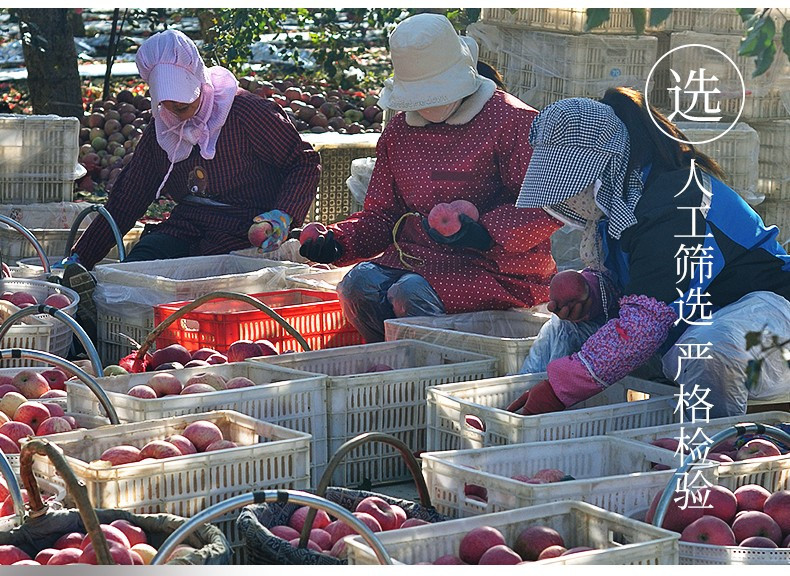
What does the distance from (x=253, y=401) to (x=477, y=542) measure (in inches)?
43.6

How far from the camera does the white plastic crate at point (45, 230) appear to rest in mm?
6371

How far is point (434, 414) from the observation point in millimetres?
3568

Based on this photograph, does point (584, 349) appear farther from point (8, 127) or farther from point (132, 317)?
point (8, 127)

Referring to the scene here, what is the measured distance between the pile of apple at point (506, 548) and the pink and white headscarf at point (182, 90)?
3016mm

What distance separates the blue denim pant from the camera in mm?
4516

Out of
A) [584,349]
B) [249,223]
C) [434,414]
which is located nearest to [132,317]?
[249,223]

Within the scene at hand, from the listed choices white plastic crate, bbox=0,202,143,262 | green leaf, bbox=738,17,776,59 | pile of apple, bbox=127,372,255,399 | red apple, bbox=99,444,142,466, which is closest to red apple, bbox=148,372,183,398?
pile of apple, bbox=127,372,255,399

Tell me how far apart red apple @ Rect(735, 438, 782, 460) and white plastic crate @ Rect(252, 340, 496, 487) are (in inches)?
37.4

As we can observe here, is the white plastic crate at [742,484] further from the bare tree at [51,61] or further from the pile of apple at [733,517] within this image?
the bare tree at [51,61]

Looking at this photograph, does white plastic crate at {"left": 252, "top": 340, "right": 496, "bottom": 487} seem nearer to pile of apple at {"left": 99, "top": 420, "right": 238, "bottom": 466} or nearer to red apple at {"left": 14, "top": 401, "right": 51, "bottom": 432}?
pile of apple at {"left": 99, "top": 420, "right": 238, "bottom": 466}

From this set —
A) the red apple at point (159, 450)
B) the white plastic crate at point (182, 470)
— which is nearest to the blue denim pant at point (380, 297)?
the white plastic crate at point (182, 470)

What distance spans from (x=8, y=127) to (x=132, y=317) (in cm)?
248

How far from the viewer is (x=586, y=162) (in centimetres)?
352

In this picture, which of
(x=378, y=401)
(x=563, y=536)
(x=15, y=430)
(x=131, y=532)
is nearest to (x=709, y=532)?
(x=563, y=536)
